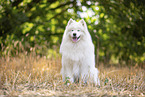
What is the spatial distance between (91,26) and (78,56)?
4317 mm

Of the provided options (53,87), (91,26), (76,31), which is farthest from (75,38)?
(91,26)

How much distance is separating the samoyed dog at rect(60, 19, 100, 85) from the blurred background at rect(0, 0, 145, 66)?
2.34 metres

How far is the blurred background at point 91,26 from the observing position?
21.2 feet

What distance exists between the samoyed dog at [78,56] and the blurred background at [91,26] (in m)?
2.34

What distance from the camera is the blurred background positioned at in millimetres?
6451

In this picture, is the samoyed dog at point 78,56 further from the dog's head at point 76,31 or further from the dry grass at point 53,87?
the dry grass at point 53,87

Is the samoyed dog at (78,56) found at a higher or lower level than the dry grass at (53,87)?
higher

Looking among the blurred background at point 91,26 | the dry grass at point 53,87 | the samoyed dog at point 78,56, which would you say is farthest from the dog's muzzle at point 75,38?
the blurred background at point 91,26

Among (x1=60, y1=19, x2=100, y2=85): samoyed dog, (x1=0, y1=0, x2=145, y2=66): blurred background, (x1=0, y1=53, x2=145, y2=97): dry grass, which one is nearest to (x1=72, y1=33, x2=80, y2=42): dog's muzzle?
(x1=60, y1=19, x2=100, y2=85): samoyed dog

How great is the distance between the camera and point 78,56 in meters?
3.92

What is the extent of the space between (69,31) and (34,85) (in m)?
1.51

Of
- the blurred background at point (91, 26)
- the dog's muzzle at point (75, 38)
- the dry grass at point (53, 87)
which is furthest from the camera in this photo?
the blurred background at point (91, 26)

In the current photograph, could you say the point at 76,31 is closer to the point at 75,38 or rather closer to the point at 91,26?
the point at 75,38

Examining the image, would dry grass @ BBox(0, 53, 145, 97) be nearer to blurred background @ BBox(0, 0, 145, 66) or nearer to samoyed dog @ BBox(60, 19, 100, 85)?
samoyed dog @ BBox(60, 19, 100, 85)
